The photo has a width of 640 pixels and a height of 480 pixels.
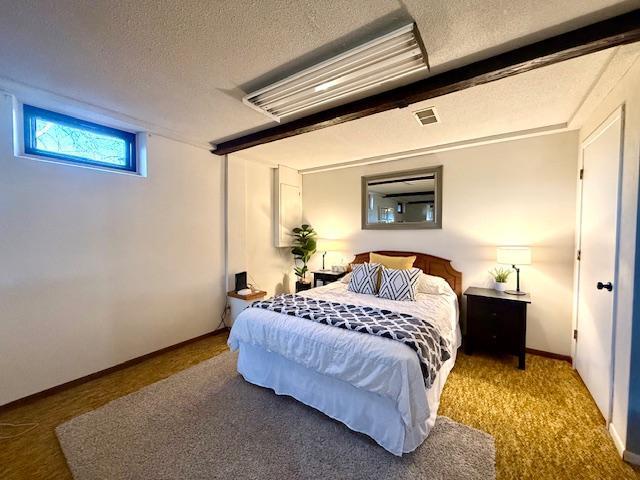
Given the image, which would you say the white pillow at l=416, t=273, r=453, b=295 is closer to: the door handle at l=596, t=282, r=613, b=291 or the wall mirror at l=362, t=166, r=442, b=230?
the wall mirror at l=362, t=166, r=442, b=230

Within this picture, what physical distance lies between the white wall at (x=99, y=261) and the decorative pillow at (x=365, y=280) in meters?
1.90

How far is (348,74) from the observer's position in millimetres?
1828

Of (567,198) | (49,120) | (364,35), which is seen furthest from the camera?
(567,198)

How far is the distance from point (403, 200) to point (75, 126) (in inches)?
151

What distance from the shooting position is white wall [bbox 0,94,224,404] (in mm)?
2131

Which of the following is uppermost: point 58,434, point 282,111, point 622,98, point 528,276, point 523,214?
point 282,111

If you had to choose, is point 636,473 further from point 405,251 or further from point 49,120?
point 49,120

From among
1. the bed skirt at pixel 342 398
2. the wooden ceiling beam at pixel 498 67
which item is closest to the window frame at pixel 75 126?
the wooden ceiling beam at pixel 498 67

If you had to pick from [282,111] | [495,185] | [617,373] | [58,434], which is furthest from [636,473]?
[58,434]

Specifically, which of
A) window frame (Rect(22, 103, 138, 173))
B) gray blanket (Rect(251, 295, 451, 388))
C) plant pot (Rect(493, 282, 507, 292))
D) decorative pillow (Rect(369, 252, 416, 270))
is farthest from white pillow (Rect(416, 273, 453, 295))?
window frame (Rect(22, 103, 138, 173))

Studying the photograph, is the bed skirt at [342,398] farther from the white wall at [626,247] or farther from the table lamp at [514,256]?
the table lamp at [514,256]

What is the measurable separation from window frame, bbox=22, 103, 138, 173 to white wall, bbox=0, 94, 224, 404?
133 mm

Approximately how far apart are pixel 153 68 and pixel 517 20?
7.40 feet

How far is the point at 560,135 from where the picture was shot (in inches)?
111
